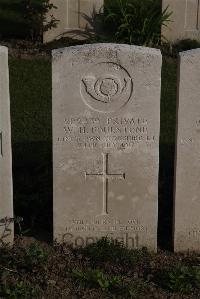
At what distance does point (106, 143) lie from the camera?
243 inches

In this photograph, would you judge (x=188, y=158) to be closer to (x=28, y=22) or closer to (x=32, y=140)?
(x=32, y=140)

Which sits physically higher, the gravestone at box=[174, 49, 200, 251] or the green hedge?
the green hedge

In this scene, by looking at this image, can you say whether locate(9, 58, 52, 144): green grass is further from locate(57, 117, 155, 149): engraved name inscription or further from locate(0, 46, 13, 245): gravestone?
locate(57, 117, 155, 149): engraved name inscription

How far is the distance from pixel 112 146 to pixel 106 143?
6cm

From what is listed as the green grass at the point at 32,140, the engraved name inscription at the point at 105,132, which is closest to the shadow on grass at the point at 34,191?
the green grass at the point at 32,140

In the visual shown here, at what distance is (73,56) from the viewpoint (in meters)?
5.89

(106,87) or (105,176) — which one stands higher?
(106,87)

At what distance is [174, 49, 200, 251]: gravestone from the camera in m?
5.95

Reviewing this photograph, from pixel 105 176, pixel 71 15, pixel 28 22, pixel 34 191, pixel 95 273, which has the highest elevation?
pixel 71 15

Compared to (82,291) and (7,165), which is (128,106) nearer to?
(7,165)

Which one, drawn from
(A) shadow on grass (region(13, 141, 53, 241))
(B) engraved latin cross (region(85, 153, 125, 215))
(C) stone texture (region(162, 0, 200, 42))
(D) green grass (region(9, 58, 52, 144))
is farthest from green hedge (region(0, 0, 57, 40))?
(B) engraved latin cross (region(85, 153, 125, 215))

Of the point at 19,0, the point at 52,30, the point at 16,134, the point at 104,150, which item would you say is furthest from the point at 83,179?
the point at 19,0

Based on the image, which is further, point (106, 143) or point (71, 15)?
point (71, 15)

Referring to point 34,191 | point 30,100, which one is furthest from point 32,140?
point 34,191
